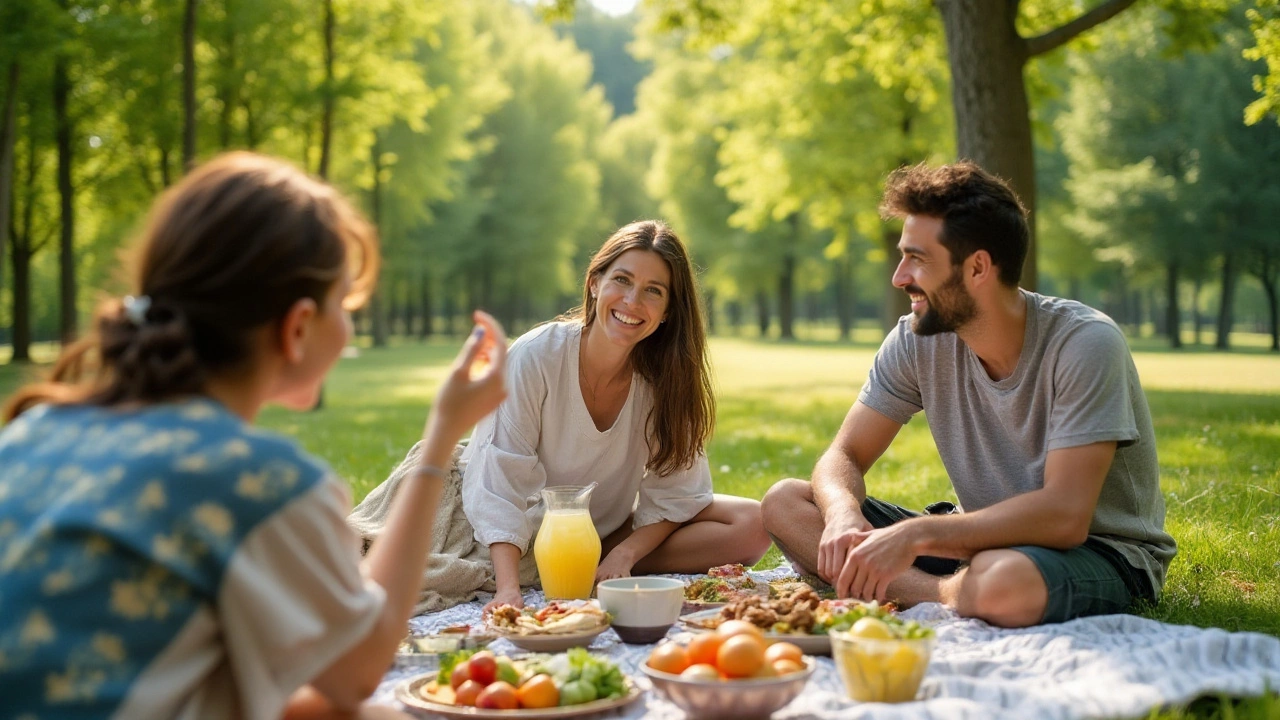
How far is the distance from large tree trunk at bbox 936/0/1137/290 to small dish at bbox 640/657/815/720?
7.41 meters

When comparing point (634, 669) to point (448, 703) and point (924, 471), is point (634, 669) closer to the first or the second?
point (448, 703)

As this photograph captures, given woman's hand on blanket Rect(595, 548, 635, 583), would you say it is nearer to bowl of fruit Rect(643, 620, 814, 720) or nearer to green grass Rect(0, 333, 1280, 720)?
bowl of fruit Rect(643, 620, 814, 720)

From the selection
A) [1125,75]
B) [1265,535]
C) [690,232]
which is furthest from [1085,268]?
[1265,535]

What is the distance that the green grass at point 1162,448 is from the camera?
443cm

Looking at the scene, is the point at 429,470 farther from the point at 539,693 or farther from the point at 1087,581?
the point at 1087,581

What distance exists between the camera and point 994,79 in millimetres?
9258

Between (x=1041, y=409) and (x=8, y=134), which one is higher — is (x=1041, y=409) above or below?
below

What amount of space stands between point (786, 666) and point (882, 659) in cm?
28

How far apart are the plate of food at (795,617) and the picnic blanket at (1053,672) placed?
10 cm

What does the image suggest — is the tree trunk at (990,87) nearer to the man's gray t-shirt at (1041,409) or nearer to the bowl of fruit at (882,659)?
the man's gray t-shirt at (1041,409)

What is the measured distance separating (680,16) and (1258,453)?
8325 millimetres

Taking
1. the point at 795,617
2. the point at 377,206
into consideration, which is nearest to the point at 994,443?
the point at 795,617

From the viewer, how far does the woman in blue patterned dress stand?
1.69m

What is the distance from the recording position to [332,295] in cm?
214
